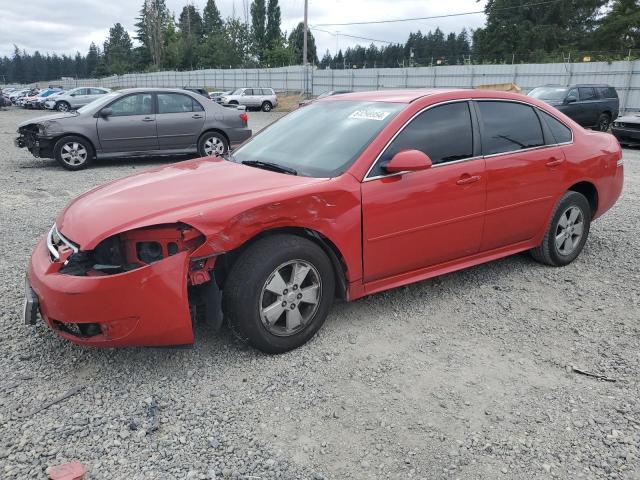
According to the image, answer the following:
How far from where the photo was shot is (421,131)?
3771 millimetres

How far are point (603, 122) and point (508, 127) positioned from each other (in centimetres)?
1506

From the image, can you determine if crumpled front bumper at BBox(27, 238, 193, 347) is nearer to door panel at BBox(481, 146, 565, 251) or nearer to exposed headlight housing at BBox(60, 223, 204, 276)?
exposed headlight housing at BBox(60, 223, 204, 276)

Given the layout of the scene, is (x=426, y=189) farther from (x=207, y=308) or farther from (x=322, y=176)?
(x=207, y=308)

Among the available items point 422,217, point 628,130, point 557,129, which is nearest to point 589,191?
point 557,129

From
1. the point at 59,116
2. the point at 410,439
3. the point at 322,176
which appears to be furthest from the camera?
the point at 59,116

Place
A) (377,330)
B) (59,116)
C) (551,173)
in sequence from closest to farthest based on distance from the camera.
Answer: (377,330) → (551,173) → (59,116)

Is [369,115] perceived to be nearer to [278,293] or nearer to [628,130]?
[278,293]

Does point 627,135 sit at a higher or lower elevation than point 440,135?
lower

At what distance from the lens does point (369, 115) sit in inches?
151

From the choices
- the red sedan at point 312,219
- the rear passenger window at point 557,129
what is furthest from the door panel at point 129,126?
the rear passenger window at point 557,129

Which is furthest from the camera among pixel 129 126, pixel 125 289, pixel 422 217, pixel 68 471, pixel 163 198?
pixel 129 126

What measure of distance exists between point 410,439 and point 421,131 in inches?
84.3

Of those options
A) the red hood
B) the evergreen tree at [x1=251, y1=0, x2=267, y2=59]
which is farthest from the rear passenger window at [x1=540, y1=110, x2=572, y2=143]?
the evergreen tree at [x1=251, y1=0, x2=267, y2=59]

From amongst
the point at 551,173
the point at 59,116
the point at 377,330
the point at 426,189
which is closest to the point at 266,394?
the point at 377,330
